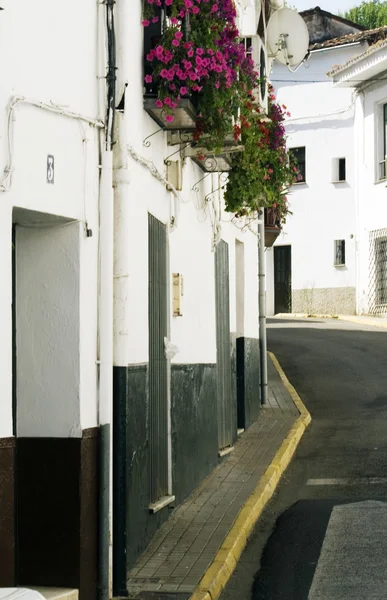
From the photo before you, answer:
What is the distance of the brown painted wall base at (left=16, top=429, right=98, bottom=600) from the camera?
7562 mm

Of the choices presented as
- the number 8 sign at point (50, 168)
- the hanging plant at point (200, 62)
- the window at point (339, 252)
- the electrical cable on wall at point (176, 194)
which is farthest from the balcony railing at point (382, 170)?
the number 8 sign at point (50, 168)

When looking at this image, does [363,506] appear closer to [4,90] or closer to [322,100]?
[4,90]

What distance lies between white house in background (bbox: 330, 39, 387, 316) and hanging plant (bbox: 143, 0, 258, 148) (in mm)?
24487

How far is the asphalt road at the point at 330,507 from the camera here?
28.7ft

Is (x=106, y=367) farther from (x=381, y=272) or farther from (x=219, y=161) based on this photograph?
(x=381, y=272)

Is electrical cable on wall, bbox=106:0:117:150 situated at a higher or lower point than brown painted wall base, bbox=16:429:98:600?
higher

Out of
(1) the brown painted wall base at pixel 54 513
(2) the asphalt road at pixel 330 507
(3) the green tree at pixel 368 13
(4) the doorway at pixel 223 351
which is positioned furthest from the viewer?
(3) the green tree at pixel 368 13

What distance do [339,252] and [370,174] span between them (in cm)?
349

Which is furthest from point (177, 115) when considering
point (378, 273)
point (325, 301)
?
point (325, 301)

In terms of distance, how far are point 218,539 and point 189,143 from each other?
13.0 ft

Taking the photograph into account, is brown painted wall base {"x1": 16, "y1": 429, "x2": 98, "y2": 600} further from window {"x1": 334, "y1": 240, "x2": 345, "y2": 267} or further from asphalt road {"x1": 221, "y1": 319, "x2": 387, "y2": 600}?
window {"x1": 334, "y1": 240, "x2": 345, "y2": 267}

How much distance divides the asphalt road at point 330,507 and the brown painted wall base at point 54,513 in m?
1.55

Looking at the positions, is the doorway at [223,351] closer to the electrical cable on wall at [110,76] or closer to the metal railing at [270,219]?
the electrical cable on wall at [110,76]

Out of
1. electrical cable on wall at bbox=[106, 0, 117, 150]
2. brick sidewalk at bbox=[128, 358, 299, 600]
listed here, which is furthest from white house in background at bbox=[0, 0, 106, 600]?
brick sidewalk at bbox=[128, 358, 299, 600]
